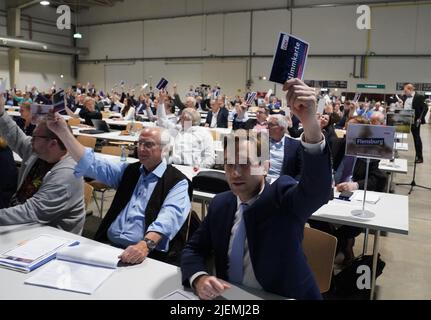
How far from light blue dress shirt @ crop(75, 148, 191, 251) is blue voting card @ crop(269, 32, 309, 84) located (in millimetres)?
1215

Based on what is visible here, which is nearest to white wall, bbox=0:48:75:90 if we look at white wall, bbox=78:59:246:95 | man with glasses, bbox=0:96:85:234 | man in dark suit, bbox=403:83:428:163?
white wall, bbox=78:59:246:95

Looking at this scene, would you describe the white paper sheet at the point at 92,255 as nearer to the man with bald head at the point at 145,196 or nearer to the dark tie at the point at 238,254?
the man with bald head at the point at 145,196

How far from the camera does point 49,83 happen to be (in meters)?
23.2

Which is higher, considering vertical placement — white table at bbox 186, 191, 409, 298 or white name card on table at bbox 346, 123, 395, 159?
white name card on table at bbox 346, 123, 395, 159

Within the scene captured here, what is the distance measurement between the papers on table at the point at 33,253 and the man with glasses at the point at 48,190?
0.91 feet

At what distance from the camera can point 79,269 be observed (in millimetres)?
1686

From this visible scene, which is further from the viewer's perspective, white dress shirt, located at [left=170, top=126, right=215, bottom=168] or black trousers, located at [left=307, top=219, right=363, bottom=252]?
white dress shirt, located at [left=170, top=126, right=215, bottom=168]

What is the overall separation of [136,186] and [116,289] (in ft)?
3.21

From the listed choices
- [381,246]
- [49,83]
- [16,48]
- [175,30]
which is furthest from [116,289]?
[49,83]

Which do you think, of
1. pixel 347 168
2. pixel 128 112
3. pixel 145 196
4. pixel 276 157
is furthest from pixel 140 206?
pixel 128 112

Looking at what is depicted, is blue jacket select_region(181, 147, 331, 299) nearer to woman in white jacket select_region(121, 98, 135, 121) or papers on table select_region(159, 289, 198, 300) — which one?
papers on table select_region(159, 289, 198, 300)

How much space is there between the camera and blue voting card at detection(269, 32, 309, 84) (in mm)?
1285
